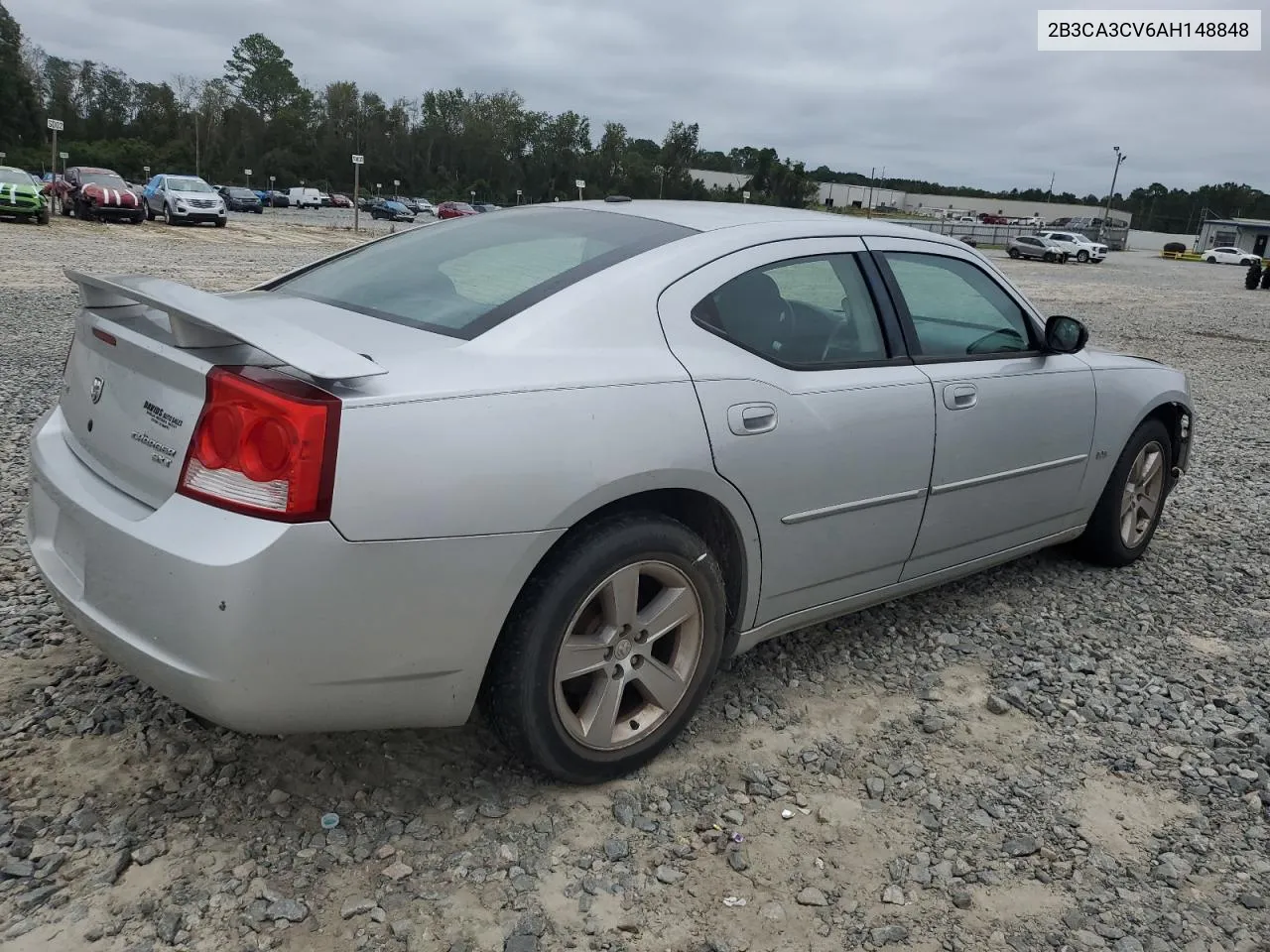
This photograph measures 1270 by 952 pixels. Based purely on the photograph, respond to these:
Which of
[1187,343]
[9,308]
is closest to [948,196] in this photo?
[1187,343]

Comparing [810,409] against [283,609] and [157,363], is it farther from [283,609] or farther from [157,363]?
[157,363]

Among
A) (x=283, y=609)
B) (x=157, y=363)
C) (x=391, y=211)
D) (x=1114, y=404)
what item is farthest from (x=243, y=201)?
(x=283, y=609)

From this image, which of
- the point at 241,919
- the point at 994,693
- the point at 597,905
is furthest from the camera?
the point at 994,693

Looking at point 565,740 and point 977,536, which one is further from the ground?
point 977,536

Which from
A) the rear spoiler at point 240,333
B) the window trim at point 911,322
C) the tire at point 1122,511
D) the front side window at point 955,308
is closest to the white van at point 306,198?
the tire at point 1122,511

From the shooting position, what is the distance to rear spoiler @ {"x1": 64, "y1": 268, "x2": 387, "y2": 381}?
1.92 meters

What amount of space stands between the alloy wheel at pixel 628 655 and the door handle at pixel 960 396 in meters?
A: 1.21

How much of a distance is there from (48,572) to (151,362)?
61 cm

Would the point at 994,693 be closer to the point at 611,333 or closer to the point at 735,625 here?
the point at 735,625

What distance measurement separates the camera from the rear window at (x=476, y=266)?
2.53m

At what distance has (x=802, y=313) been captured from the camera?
3.02 meters

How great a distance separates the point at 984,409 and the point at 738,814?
1679mm

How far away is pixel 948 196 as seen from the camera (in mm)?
121375

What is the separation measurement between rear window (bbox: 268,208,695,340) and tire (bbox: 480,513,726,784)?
0.63 m
